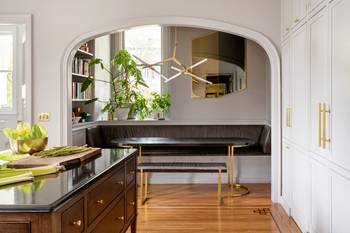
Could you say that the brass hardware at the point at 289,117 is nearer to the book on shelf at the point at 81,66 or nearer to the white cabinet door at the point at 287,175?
the white cabinet door at the point at 287,175

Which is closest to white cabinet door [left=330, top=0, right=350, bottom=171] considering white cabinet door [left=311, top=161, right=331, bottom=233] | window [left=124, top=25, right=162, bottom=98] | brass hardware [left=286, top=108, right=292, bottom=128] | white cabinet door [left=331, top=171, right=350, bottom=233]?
white cabinet door [left=331, top=171, right=350, bottom=233]

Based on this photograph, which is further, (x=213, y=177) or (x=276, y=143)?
(x=213, y=177)

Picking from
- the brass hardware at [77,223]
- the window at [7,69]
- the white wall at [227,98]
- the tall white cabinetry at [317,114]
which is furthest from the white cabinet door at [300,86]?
the window at [7,69]

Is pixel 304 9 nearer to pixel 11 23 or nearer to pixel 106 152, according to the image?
pixel 106 152

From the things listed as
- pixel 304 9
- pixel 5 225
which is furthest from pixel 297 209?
pixel 5 225

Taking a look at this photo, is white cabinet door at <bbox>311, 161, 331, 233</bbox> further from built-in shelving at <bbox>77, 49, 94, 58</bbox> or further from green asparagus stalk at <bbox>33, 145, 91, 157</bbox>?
built-in shelving at <bbox>77, 49, 94, 58</bbox>

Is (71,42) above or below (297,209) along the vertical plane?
above

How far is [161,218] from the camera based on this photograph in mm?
4480

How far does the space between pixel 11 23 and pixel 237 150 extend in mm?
3692

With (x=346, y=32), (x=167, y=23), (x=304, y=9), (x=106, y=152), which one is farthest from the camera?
(x=167, y=23)

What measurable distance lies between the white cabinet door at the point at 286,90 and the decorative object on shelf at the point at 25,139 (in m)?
2.71

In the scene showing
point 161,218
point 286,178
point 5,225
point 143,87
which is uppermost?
point 143,87

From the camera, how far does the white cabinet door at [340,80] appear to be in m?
2.54

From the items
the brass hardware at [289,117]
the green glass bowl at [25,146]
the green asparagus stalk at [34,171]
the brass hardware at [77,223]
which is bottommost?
the brass hardware at [77,223]
